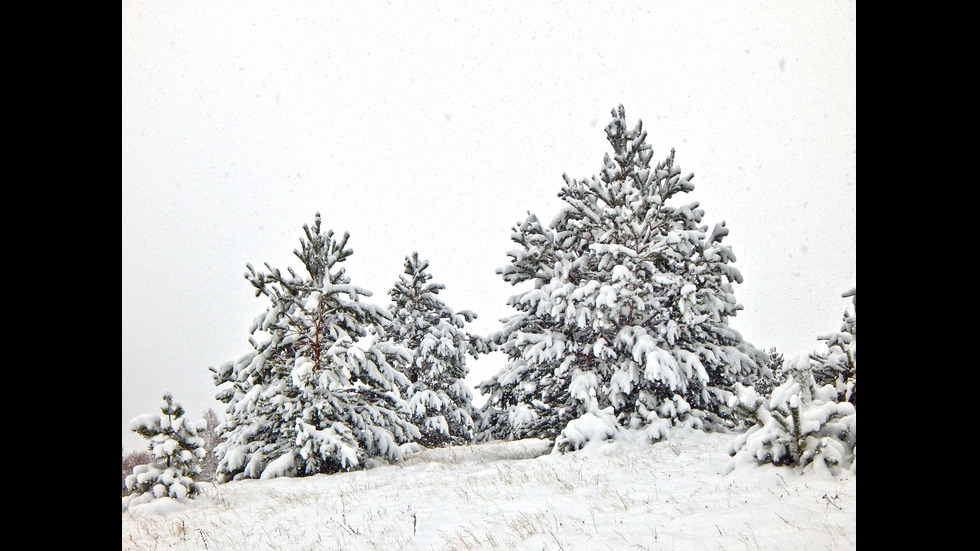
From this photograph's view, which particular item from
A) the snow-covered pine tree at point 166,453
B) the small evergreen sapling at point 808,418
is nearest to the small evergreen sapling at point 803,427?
the small evergreen sapling at point 808,418

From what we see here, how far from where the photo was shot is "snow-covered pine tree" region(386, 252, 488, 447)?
2023 cm

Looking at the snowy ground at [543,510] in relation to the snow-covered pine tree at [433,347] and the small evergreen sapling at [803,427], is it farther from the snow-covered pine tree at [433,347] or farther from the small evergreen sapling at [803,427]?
the snow-covered pine tree at [433,347]

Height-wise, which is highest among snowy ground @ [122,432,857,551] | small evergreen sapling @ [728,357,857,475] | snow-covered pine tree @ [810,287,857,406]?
snow-covered pine tree @ [810,287,857,406]

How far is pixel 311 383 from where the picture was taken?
12.2 m

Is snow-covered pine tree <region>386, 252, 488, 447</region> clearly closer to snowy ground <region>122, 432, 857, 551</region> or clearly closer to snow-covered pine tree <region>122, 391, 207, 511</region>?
snowy ground <region>122, 432, 857, 551</region>

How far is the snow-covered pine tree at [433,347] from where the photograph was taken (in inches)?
797

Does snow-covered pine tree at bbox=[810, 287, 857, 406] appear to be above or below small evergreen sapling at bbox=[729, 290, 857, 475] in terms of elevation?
above

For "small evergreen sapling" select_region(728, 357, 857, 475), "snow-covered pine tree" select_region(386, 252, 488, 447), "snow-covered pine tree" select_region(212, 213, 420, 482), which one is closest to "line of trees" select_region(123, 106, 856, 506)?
"snow-covered pine tree" select_region(212, 213, 420, 482)

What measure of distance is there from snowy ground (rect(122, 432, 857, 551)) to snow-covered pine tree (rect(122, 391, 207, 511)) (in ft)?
0.96

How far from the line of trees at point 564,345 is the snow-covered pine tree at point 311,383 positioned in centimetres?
4

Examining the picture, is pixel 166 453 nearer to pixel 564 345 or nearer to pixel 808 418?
pixel 564 345
